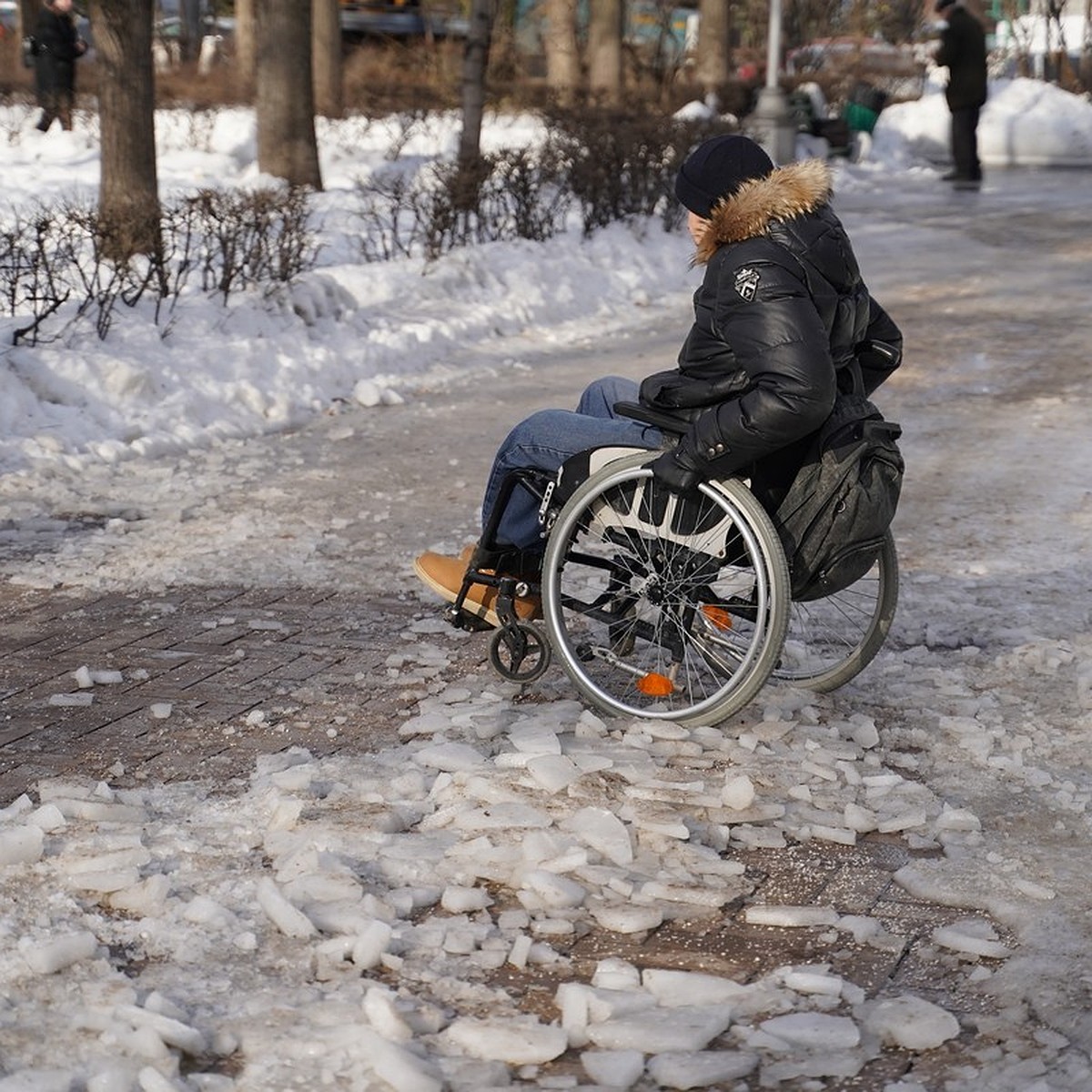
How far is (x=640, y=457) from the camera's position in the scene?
4668mm

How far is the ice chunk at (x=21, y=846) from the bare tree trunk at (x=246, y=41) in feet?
74.5

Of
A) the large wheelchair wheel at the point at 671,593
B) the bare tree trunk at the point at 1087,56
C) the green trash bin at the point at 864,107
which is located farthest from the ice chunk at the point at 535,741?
the bare tree trunk at the point at 1087,56

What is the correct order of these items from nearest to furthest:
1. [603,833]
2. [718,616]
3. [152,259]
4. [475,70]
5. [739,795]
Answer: [603,833] → [739,795] → [718,616] → [152,259] → [475,70]

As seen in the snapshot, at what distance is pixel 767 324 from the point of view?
441cm

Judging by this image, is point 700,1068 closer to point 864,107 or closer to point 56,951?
point 56,951

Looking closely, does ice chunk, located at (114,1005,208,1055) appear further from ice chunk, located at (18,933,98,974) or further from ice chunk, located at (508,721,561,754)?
ice chunk, located at (508,721,561,754)

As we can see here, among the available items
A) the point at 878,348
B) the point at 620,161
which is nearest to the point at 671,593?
the point at 878,348

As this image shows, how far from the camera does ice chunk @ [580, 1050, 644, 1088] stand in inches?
122

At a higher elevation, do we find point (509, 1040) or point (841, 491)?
point (841, 491)

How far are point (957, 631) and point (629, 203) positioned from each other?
9.84m

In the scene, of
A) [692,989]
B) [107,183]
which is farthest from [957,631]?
[107,183]

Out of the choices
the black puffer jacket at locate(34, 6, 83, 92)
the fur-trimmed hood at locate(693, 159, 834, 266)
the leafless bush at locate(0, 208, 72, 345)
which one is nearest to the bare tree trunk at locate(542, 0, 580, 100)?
the black puffer jacket at locate(34, 6, 83, 92)

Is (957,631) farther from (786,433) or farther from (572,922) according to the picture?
(572,922)

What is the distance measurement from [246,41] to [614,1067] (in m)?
25.3
